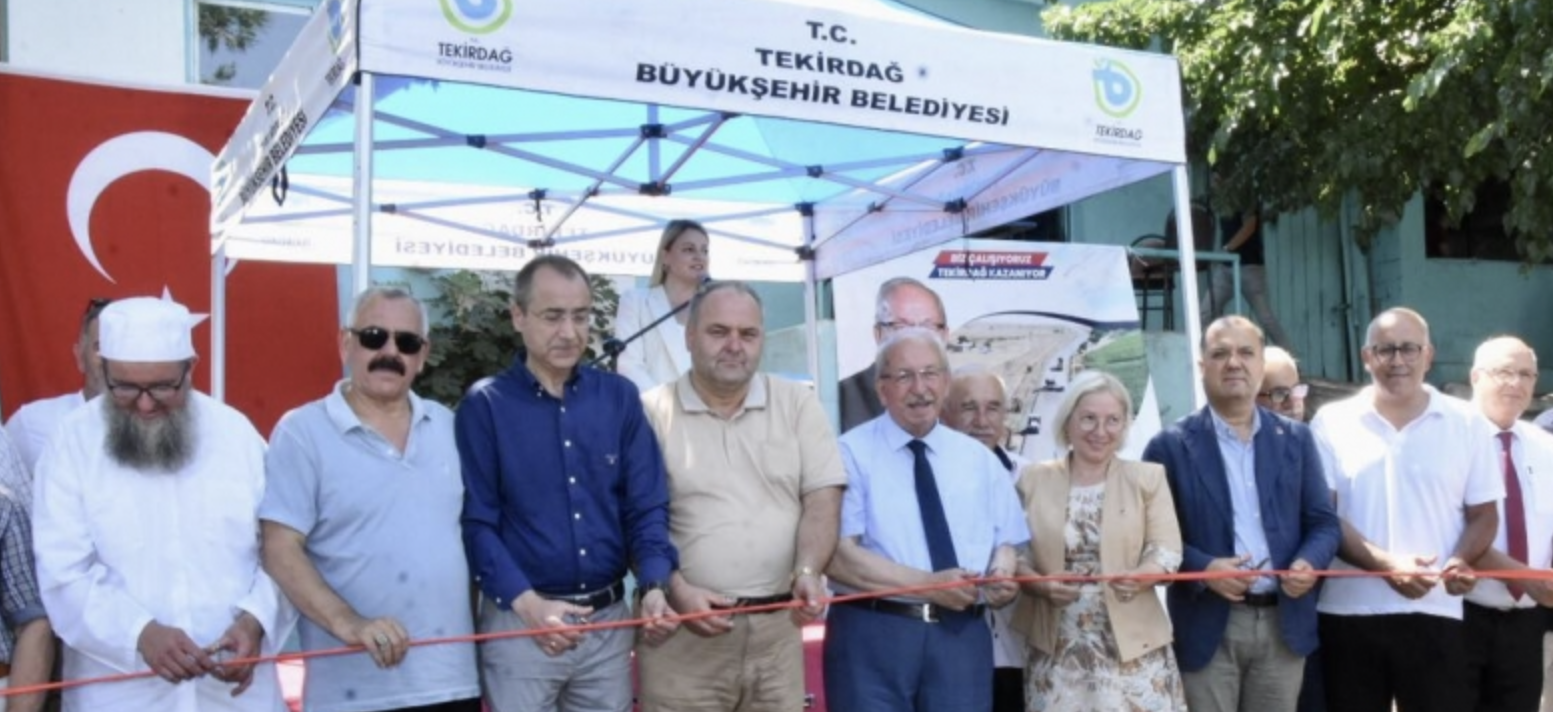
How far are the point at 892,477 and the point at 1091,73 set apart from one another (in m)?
1.67

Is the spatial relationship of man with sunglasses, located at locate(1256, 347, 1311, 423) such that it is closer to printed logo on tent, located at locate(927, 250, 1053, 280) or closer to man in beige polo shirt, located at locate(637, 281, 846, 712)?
man in beige polo shirt, located at locate(637, 281, 846, 712)

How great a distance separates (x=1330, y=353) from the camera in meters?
12.9

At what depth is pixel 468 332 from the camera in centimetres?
963

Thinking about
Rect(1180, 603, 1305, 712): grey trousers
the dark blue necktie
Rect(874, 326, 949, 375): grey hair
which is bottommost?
Rect(1180, 603, 1305, 712): grey trousers

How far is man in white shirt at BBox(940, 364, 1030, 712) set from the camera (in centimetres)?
441

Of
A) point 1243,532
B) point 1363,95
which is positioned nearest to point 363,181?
point 1243,532

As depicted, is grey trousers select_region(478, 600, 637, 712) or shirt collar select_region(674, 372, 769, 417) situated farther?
shirt collar select_region(674, 372, 769, 417)

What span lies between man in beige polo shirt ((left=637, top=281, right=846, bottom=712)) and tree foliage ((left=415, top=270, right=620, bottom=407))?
5.60 meters

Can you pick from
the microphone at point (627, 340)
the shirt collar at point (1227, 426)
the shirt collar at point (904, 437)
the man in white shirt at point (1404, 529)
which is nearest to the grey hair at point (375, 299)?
the shirt collar at point (904, 437)

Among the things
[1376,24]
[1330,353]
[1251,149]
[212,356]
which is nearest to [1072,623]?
[212,356]

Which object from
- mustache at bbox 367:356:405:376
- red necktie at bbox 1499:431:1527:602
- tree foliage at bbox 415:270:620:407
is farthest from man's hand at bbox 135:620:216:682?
tree foliage at bbox 415:270:620:407

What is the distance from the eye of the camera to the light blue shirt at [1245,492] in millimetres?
4297

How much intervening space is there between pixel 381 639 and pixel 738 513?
0.99 meters

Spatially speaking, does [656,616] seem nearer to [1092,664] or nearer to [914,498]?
[914,498]
